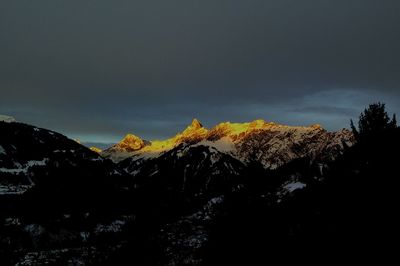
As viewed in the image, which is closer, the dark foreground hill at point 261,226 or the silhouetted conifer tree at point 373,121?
the dark foreground hill at point 261,226

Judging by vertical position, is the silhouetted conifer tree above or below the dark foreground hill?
above

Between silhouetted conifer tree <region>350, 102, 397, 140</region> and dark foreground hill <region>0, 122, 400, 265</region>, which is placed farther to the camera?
silhouetted conifer tree <region>350, 102, 397, 140</region>

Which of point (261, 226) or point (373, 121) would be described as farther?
point (261, 226)

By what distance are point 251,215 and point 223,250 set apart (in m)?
8.30

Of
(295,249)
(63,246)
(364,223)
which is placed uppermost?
(364,223)

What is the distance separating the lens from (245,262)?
7806 centimetres

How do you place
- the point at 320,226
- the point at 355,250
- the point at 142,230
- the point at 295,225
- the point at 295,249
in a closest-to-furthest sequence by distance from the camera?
the point at 355,250
the point at 320,226
the point at 295,249
the point at 295,225
the point at 142,230

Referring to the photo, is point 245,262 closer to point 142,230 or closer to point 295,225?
point 295,225

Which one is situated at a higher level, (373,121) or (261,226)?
(373,121)

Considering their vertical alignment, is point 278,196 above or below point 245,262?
above

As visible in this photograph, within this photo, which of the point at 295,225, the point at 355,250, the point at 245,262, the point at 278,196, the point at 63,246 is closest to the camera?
the point at 355,250

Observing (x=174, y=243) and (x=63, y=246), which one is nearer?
(x=174, y=243)

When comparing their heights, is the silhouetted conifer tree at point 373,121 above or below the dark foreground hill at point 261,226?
above

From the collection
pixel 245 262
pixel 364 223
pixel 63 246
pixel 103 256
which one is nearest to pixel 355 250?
pixel 364 223
